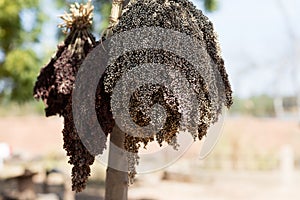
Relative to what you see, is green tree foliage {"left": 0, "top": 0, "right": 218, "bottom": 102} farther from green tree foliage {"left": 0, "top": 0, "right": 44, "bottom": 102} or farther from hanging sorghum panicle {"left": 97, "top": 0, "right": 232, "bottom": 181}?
hanging sorghum panicle {"left": 97, "top": 0, "right": 232, "bottom": 181}

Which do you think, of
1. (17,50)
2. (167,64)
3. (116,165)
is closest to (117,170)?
(116,165)

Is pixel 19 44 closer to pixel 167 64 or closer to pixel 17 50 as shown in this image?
→ pixel 17 50

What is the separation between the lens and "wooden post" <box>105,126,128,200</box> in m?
2.29

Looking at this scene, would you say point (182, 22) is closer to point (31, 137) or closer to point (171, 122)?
point (171, 122)

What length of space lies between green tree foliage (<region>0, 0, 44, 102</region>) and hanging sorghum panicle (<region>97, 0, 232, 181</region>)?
511 cm

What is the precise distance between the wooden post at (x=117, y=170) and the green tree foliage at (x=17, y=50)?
4913 mm

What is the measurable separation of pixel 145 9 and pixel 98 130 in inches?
21.6

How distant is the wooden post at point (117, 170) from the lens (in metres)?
2.29

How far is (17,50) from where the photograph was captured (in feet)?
23.1

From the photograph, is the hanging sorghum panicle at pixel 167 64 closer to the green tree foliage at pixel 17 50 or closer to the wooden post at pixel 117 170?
the wooden post at pixel 117 170

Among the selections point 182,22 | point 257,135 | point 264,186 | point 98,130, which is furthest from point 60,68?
point 257,135

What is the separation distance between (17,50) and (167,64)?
5.53 m

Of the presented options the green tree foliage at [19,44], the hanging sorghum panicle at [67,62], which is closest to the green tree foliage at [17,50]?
the green tree foliage at [19,44]

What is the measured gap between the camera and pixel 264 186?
37.0 ft
